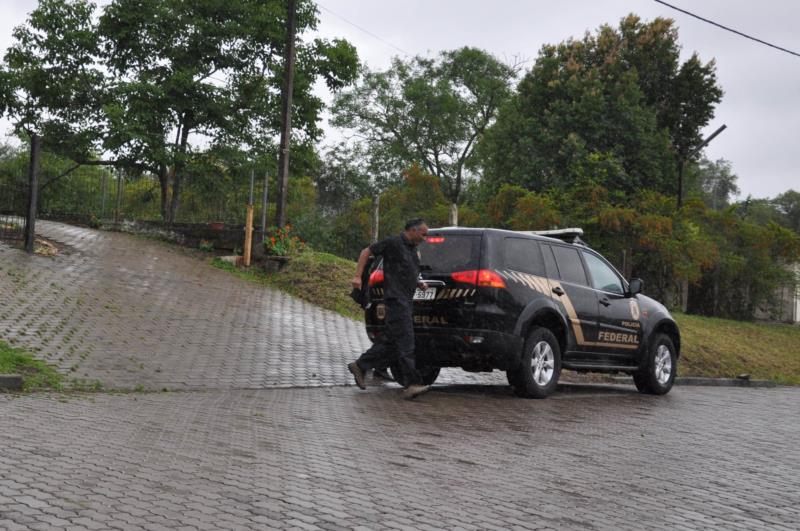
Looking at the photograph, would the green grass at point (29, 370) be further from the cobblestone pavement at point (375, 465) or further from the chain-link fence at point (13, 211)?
the chain-link fence at point (13, 211)

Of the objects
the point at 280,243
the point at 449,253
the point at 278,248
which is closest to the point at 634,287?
the point at 449,253

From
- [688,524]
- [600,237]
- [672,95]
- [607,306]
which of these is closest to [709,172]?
[672,95]

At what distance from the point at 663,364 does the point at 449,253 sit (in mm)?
4097

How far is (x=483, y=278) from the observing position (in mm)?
9609

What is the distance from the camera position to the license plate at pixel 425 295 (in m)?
9.81

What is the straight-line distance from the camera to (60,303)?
13445 mm

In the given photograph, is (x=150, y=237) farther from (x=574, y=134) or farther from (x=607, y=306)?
(x=574, y=134)

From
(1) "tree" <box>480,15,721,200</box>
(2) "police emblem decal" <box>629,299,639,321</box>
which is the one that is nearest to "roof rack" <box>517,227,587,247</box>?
(2) "police emblem decal" <box>629,299,639,321</box>

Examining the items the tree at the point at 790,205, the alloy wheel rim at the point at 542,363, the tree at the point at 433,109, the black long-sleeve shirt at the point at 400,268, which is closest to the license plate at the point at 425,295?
the black long-sleeve shirt at the point at 400,268

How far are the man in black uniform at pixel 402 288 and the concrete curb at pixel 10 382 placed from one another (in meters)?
3.56

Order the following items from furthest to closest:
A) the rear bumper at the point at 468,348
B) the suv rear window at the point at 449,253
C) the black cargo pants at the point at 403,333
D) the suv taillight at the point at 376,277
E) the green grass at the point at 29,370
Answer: the suv taillight at the point at 376,277, the suv rear window at the point at 449,253, the rear bumper at the point at 468,348, the black cargo pants at the point at 403,333, the green grass at the point at 29,370

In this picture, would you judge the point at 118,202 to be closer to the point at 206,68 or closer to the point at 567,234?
the point at 206,68

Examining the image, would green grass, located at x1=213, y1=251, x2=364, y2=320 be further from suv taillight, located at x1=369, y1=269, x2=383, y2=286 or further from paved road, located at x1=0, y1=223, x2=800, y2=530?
suv taillight, located at x1=369, y1=269, x2=383, y2=286

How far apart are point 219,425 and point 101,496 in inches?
99.2
